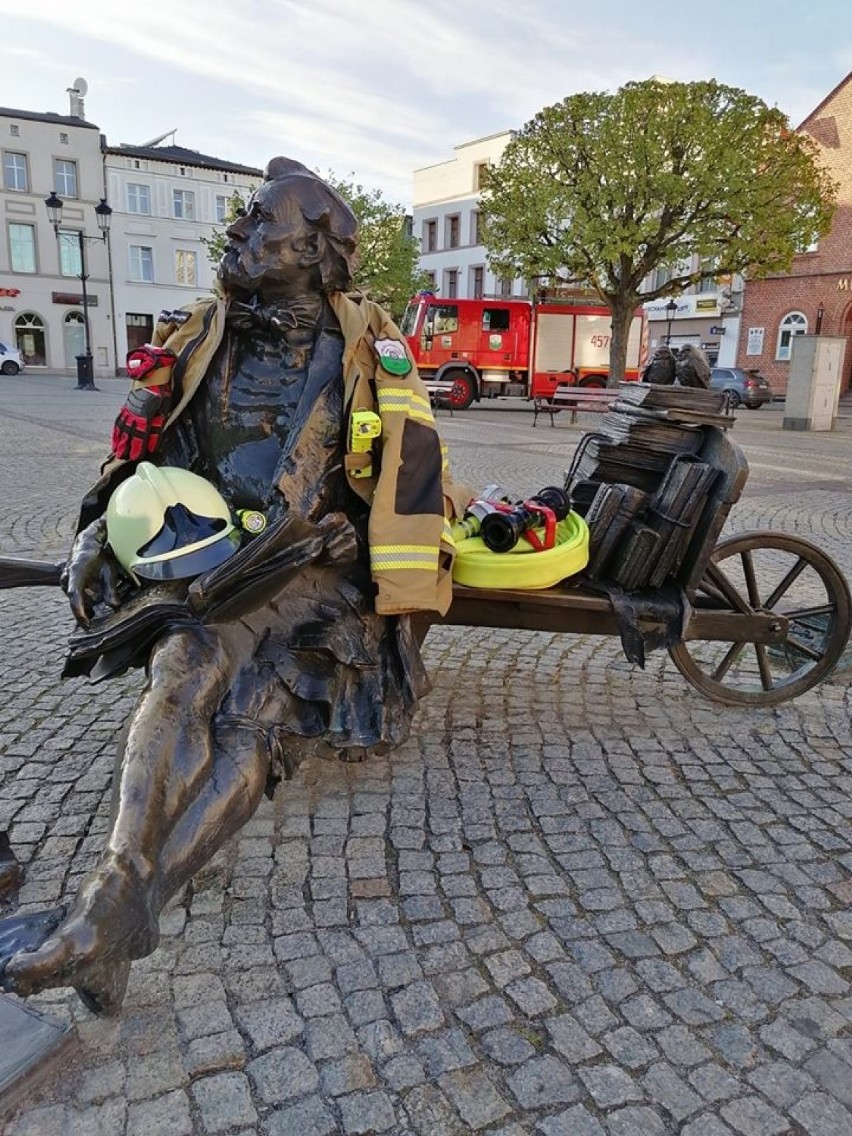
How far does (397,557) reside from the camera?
2590 mm

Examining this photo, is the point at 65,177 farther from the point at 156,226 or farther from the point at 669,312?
the point at 669,312

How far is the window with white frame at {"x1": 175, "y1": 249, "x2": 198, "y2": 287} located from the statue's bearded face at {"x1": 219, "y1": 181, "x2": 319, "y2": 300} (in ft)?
148

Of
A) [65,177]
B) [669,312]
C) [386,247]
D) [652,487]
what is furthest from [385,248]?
[652,487]

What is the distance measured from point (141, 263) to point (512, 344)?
90.4 feet

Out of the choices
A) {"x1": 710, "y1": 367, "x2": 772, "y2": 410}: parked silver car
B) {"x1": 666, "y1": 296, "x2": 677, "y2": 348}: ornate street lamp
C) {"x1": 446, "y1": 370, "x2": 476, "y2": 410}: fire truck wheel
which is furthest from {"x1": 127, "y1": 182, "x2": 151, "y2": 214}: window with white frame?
{"x1": 710, "y1": 367, "x2": 772, "y2": 410}: parked silver car

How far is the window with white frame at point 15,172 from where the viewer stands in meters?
40.4

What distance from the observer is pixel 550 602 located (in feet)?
9.91

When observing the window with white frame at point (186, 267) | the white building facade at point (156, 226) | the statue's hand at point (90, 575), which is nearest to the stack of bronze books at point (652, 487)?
the statue's hand at point (90, 575)

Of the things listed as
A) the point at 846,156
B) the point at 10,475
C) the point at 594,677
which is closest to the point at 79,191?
the point at 846,156

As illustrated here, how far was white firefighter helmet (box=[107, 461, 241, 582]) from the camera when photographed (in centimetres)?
235

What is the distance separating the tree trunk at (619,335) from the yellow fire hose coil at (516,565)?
18.2m

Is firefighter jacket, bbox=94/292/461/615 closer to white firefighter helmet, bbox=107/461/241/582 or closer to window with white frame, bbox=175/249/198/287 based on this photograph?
white firefighter helmet, bbox=107/461/241/582

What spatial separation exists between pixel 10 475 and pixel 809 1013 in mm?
8719

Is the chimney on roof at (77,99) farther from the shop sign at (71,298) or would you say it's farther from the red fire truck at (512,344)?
the red fire truck at (512,344)
